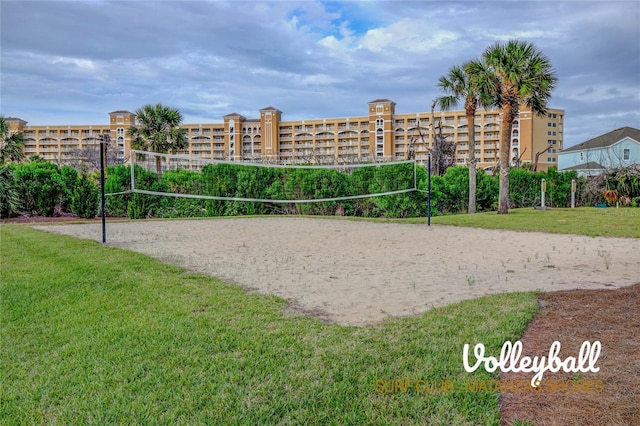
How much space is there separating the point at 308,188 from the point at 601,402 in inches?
667

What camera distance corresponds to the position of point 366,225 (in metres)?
14.3

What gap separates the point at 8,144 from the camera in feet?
84.3

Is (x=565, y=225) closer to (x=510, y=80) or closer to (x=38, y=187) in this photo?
(x=510, y=80)

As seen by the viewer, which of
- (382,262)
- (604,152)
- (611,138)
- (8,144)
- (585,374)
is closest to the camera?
(585,374)

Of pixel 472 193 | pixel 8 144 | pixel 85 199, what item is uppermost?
pixel 8 144

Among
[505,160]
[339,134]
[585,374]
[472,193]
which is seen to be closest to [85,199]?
[472,193]

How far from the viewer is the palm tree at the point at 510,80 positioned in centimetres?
1816

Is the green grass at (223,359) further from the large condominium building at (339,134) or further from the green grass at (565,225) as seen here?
the large condominium building at (339,134)

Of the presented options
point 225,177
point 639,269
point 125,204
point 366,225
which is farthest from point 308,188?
point 639,269

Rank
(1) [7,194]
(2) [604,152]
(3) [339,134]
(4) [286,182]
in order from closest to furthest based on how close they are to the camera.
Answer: (1) [7,194] → (4) [286,182] → (2) [604,152] → (3) [339,134]

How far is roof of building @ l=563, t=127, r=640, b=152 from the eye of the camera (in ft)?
138

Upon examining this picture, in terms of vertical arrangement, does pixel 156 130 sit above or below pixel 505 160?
above

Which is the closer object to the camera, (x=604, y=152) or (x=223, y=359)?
(x=223, y=359)

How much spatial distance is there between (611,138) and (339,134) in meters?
53.6
